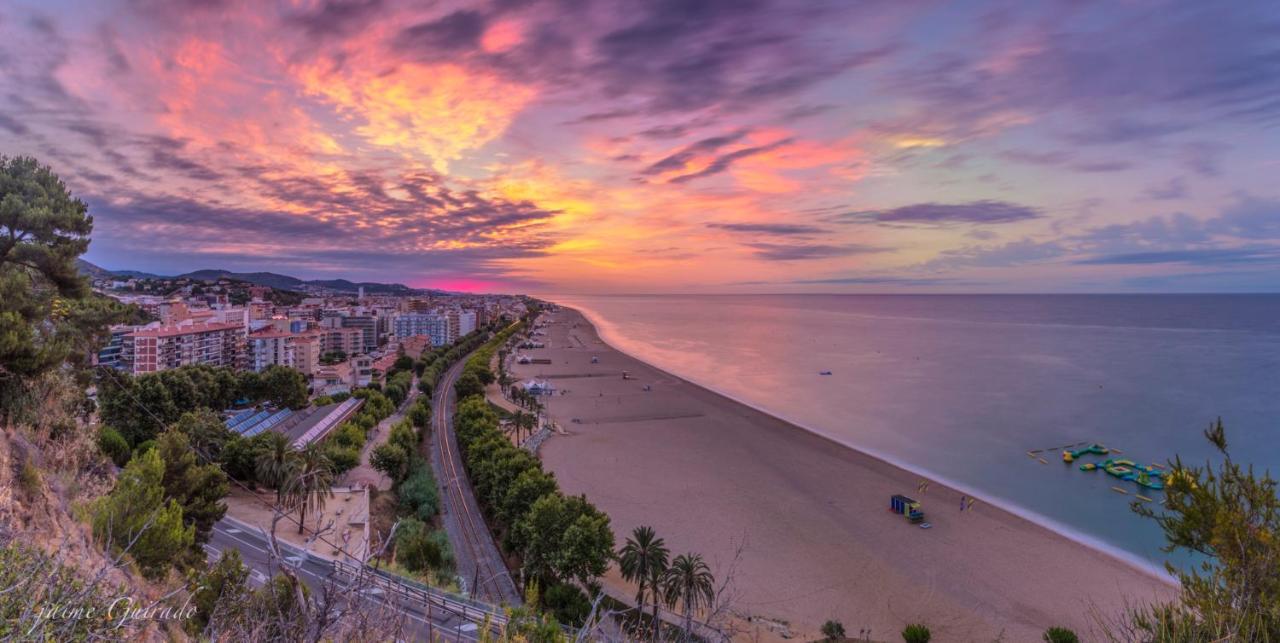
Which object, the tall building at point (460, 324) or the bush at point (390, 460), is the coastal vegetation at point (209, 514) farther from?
the tall building at point (460, 324)

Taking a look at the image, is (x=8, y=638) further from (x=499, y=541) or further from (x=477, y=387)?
(x=477, y=387)

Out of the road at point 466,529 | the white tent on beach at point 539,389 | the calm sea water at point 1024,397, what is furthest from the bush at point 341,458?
the calm sea water at point 1024,397

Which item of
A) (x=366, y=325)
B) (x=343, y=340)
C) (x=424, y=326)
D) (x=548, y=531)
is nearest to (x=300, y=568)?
(x=548, y=531)

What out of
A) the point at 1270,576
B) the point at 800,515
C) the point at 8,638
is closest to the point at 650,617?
the point at 800,515

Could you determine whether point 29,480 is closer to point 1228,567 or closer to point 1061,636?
point 1228,567

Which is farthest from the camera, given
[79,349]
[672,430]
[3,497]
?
[672,430]

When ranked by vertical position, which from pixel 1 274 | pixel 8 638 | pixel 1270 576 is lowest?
pixel 1270 576

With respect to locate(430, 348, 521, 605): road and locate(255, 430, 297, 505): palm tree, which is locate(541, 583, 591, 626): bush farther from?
locate(255, 430, 297, 505): palm tree
